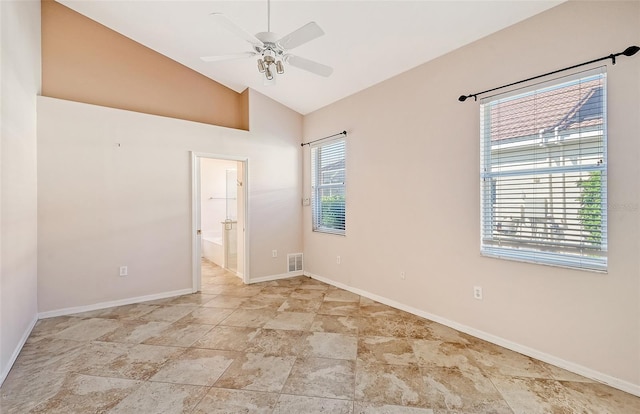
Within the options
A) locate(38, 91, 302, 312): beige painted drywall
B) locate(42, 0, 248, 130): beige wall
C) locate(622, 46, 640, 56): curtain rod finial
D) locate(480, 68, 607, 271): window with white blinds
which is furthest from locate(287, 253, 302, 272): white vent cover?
locate(622, 46, 640, 56): curtain rod finial

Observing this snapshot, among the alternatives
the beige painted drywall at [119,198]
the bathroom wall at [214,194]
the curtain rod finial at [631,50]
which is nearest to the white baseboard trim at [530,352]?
the curtain rod finial at [631,50]

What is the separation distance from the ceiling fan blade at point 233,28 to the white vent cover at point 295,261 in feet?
12.0

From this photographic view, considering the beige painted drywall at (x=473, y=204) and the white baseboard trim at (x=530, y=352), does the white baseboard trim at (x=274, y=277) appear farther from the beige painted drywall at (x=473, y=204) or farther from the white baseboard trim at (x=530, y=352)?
the white baseboard trim at (x=530, y=352)

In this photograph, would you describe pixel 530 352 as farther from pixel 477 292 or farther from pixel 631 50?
pixel 631 50

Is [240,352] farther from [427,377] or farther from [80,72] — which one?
[80,72]

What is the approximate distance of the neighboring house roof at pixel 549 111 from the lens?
7.01ft

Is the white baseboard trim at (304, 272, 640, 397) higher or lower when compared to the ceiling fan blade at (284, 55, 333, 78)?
lower

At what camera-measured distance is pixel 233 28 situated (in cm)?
190

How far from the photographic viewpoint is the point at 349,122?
4215 millimetres

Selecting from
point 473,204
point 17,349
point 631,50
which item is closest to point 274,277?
point 17,349

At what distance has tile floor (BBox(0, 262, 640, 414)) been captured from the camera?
1846 millimetres

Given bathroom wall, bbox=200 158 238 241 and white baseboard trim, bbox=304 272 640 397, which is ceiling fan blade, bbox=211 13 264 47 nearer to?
white baseboard trim, bbox=304 272 640 397

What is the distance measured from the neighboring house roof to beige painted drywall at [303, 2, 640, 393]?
4.4 inches

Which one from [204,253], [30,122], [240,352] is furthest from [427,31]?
[204,253]
